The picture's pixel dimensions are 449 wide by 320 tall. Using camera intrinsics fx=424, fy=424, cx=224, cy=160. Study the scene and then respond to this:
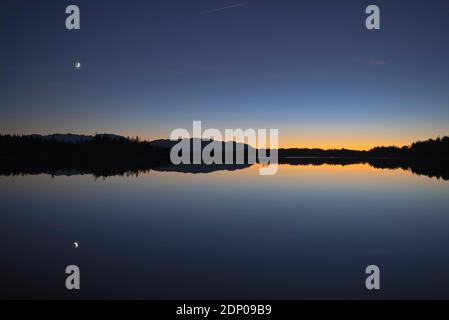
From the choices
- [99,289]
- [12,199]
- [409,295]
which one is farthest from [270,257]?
[12,199]

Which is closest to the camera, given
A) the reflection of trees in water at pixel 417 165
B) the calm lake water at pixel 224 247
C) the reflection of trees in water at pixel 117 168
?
the calm lake water at pixel 224 247

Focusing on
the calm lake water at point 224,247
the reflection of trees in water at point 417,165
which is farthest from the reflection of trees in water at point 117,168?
the calm lake water at point 224,247

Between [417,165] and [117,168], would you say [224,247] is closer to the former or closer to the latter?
[117,168]

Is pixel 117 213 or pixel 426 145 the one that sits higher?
pixel 426 145

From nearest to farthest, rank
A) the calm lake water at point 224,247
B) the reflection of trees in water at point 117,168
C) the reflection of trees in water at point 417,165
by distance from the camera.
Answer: the calm lake water at point 224,247
the reflection of trees in water at point 117,168
the reflection of trees in water at point 417,165

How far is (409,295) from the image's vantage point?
9023 mm

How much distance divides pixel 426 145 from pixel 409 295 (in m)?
172

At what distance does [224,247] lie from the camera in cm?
1290

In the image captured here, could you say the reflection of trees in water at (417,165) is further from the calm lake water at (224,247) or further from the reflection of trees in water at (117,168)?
the calm lake water at (224,247)

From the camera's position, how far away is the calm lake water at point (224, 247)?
9367 mm

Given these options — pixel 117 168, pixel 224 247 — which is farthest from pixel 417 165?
pixel 224 247

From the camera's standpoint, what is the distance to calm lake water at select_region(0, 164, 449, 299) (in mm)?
9367

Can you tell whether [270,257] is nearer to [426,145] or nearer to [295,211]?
[295,211]

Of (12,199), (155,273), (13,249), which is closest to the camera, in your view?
(155,273)
